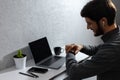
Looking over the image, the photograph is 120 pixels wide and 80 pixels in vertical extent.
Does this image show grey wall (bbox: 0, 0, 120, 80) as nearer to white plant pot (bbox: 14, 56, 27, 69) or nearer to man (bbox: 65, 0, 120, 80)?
white plant pot (bbox: 14, 56, 27, 69)

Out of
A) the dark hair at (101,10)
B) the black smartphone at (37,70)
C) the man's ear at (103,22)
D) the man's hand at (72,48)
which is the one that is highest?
the dark hair at (101,10)

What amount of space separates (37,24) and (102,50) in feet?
3.18

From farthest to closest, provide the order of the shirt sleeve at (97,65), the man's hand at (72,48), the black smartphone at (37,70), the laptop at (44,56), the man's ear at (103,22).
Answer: the laptop at (44,56) → the black smartphone at (37,70) → the man's hand at (72,48) → the man's ear at (103,22) → the shirt sleeve at (97,65)

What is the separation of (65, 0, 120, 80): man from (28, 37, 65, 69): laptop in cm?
46

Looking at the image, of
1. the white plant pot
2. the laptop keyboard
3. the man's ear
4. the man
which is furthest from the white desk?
the man's ear

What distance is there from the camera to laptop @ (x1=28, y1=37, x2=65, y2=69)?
2078 millimetres

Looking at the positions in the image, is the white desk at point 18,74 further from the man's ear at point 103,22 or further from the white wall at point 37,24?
the man's ear at point 103,22

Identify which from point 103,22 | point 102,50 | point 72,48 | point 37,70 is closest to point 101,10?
point 103,22

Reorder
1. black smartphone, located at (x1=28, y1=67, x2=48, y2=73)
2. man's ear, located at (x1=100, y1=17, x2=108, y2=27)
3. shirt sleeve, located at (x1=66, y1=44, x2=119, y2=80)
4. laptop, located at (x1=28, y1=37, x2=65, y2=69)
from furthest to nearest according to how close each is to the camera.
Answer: laptop, located at (x1=28, y1=37, x2=65, y2=69) < black smartphone, located at (x1=28, y1=67, x2=48, y2=73) < man's ear, located at (x1=100, y1=17, x2=108, y2=27) < shirt sleeve, located at (x1=66, y1=44, x2=119, y2=80)

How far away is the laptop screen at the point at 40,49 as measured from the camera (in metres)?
2.10

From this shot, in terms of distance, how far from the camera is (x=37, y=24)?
2266mm

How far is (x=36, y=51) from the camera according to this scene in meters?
2.12

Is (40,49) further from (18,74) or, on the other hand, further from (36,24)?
(18,74)

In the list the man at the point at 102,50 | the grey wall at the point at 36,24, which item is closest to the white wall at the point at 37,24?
the grey wall at the point at 36,24
